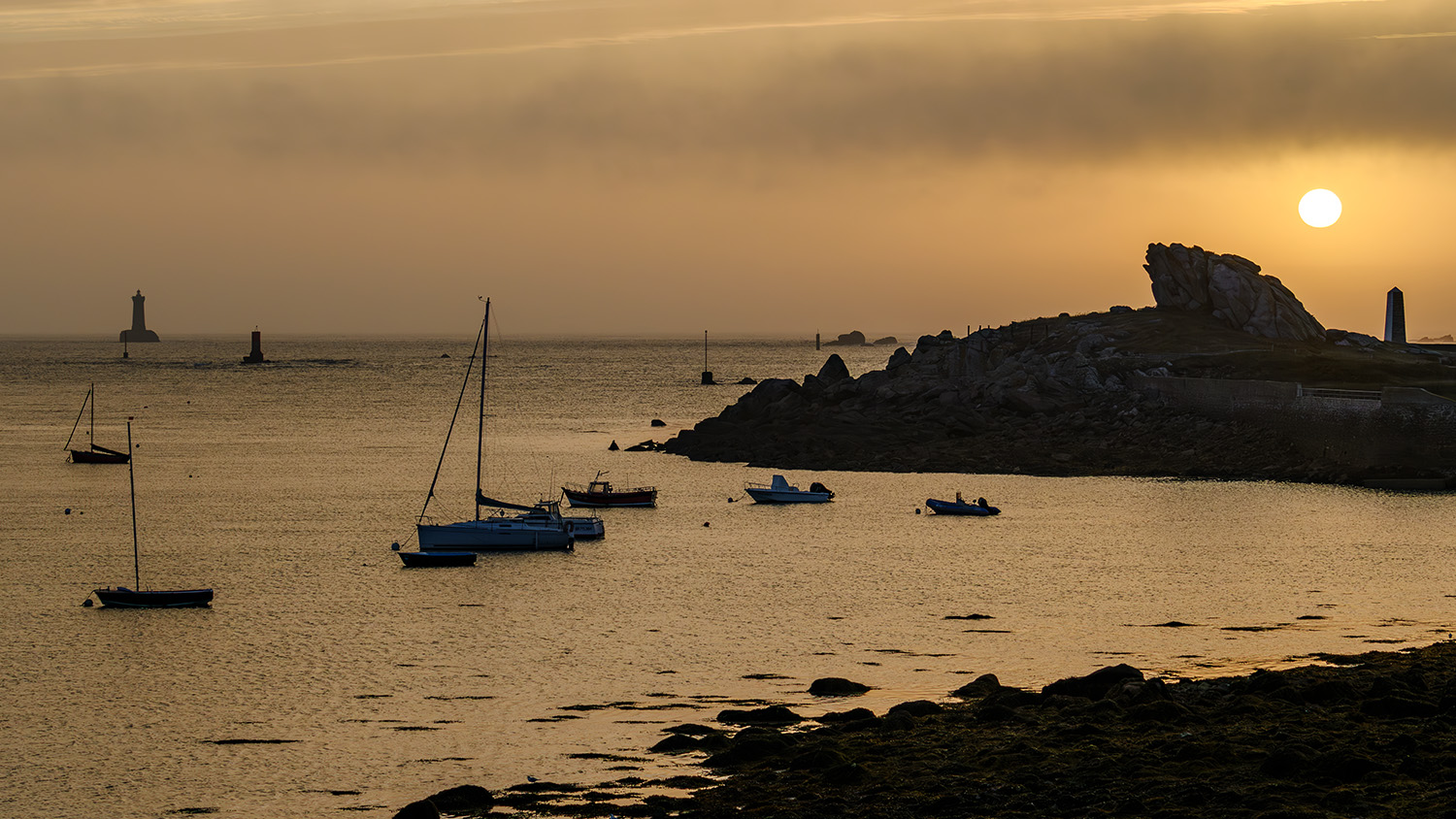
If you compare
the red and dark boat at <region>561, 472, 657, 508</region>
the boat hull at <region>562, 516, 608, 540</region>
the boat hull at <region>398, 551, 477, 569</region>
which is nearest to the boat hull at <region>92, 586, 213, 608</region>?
the boat hull at <region>398, 551, 477, 569</region>

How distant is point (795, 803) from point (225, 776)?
37.6 ft

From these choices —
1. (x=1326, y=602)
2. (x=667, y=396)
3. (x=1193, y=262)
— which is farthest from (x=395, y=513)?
(x=667, y=396)

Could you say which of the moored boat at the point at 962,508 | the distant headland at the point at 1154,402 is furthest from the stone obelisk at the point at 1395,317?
the moored boat at the point at 962,508

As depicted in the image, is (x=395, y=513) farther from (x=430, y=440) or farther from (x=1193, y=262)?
(x=1193, y=262)

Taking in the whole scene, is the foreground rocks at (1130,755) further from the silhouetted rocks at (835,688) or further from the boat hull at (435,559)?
the boat hull at (435,559)

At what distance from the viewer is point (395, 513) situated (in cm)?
7112

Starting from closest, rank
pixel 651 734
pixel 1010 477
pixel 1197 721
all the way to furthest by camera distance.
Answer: pixel 1197 721 → pixel 651 734 → pixel 1010 477

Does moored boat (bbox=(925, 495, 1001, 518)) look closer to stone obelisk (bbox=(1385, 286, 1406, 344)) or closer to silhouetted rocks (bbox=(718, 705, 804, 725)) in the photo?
silhouetted rocks (bbox=(718, 705, 804, 725))

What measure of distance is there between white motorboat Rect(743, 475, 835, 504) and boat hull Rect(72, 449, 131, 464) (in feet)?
167

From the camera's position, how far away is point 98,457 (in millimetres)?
99875

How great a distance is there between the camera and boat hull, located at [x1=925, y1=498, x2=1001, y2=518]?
221 ft

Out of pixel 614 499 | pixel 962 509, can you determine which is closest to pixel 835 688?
pixel 962 509

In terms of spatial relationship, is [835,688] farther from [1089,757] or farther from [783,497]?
[783,497]

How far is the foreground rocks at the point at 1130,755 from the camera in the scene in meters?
21.6
